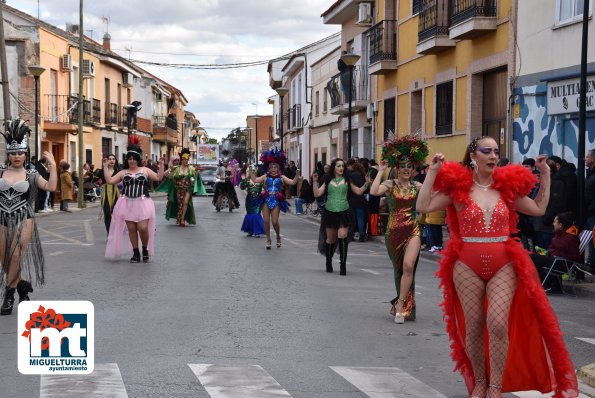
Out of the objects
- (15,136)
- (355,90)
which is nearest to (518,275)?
(15,136)

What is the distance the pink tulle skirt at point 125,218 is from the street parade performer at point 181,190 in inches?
326

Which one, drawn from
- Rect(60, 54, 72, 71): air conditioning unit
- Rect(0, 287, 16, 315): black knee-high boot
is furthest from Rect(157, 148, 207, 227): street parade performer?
Rect(60, 54, 72, 71): air conditioning unit

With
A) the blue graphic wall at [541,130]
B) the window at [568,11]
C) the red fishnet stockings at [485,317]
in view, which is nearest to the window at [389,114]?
the blue graphic wall at [541,130]

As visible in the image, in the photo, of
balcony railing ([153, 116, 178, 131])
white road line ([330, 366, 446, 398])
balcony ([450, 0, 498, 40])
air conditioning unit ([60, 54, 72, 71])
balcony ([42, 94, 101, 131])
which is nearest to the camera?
white road line ([330, 366, 446, 398])

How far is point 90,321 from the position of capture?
6.81m

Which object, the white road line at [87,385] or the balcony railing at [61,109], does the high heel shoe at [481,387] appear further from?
the balcony railing at [61,109]

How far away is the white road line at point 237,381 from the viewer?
622 centimetres

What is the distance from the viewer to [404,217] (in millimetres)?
9773

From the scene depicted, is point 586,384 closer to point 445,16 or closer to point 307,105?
point 445,16

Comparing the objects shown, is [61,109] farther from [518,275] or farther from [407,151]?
[518,275]

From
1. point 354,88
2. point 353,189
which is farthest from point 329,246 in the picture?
point 354,88

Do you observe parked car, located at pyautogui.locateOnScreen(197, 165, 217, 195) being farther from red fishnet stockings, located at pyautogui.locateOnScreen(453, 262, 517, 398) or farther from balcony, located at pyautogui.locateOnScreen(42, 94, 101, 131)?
red fishnet stockings, located at pyautogui.locateOnScreen(453, 262, 517, 398)

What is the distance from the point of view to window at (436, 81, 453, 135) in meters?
24.8

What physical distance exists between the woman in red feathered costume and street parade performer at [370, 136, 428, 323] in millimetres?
3316
